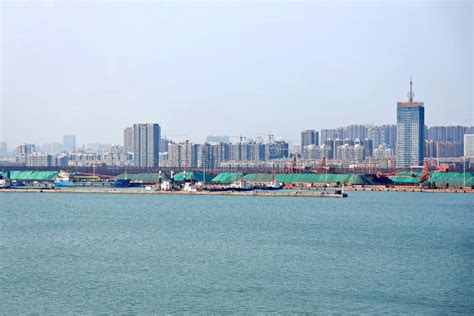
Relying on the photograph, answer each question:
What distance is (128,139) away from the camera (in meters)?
180

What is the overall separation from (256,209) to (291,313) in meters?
28.4

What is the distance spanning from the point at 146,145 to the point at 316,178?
2988 inches

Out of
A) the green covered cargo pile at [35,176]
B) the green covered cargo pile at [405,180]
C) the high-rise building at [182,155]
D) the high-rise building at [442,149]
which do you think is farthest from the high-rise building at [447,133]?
the green covered cargo pile at [35,176]

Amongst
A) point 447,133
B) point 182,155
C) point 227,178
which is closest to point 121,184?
point 227,178

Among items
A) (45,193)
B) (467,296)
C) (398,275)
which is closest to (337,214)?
(398,275)

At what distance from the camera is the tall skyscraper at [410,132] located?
144 metres

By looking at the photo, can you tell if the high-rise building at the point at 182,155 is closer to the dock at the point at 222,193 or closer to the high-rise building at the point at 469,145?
the high-rise building at the point at 469,145

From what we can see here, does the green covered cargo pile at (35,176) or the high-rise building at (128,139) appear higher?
the high-rise building at (128,139)

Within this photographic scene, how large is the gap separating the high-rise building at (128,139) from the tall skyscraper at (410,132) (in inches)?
2174

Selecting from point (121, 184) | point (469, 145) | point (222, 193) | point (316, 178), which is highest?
point (469, 145)

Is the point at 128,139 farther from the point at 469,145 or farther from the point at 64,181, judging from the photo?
the point at 64,181

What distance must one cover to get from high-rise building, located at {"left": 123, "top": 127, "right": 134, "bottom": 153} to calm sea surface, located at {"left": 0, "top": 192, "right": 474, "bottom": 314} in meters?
136

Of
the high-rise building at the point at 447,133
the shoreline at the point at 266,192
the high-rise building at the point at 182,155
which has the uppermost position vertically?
the high-rise building at the point at 447,133

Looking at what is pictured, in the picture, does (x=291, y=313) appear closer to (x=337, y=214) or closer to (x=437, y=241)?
(x=437, y=241)
